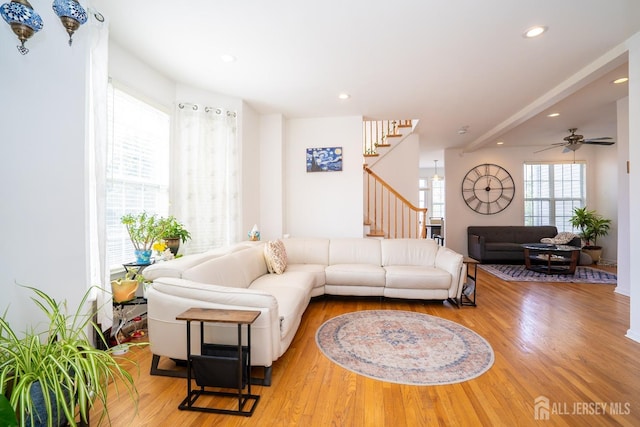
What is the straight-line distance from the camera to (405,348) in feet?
7.99

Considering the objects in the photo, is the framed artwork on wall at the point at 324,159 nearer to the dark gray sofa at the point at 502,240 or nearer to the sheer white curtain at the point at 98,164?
the sheer white curtain at the point at 98,164

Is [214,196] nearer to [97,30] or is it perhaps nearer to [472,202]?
[97,30]

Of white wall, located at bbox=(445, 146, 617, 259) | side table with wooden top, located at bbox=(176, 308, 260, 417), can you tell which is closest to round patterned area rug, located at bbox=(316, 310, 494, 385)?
side table with wooden top, located at bbox=(176, 308, 260, 417)

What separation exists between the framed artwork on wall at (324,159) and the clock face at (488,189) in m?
4.32

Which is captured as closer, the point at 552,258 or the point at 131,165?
the point at 131,165

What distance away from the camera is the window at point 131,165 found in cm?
265

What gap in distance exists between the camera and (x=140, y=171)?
3027 mm

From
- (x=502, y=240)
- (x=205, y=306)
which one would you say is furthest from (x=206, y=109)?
(x=502, y=240)

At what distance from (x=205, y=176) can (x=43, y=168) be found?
2.11m

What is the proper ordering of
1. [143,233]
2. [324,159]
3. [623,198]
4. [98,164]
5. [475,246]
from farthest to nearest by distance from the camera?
1. [475,246]
2. [324,159]
3. [623,198]
4. [143,233]
5. [98,164]

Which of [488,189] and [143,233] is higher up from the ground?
[488,189]

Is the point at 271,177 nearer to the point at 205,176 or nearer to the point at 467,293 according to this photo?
the point at 205,176

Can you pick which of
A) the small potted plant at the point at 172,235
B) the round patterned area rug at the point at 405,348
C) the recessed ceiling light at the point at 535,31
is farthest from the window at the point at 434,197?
the small potted plant at the point at 172,235

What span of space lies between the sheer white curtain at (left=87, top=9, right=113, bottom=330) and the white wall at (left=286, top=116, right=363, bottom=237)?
2.93 metres
